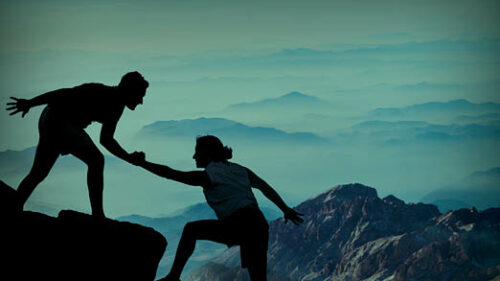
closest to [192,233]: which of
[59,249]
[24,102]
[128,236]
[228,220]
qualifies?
Result: [228,220]

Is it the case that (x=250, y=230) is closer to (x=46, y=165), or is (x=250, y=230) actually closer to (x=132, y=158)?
(x=132, y=158)

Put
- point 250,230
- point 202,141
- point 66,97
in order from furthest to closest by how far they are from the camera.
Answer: point 66,97, point 202,141, point 250,230

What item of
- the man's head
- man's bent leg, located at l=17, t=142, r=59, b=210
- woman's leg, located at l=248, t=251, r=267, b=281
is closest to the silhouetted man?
the man's head

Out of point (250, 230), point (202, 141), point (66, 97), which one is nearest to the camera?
point (250, 230)

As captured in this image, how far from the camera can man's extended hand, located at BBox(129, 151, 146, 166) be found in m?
8.06

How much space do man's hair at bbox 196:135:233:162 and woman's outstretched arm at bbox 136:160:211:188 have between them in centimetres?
32

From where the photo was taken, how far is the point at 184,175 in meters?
7.39

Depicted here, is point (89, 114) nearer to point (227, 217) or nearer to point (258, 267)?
point (227, 217)

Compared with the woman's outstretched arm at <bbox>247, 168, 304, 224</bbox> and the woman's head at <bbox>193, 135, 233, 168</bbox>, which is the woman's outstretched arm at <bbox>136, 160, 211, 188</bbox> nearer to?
the woman's head at <bbox>193, 135, 233, 168</bbox>

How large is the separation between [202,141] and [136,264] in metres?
1.54

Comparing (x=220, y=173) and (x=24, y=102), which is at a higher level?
(x=24, y=102)

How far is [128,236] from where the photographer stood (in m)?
7.82

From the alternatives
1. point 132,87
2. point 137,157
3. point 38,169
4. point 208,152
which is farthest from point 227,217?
point 38,169

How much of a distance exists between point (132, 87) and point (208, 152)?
1.29m
